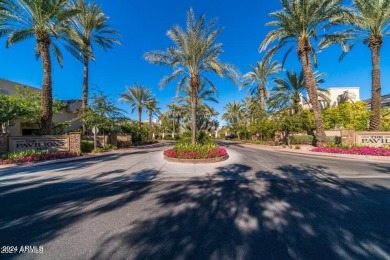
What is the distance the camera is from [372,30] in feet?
55.2

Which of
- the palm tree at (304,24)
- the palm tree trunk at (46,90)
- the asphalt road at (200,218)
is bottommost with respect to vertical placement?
the asphalt road at (200,218)

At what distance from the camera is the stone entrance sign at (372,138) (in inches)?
637

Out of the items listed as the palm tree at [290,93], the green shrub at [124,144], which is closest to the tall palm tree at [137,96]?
the green shrub at [124,144]

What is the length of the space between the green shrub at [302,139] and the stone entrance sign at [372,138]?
668cm

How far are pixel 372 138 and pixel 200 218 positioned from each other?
19912 mm

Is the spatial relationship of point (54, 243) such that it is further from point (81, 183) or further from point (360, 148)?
point (360, 148)

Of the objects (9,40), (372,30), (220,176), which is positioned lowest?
(220,176)

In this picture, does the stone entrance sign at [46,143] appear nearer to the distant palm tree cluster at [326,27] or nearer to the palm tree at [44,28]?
the palm tree at [44,28]

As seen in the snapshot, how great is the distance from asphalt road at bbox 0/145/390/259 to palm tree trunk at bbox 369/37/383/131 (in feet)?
42.9

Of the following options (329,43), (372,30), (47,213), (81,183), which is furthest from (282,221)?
(372,30)

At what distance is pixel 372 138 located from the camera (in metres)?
16.6

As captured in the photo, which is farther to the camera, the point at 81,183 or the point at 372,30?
the point at 372,30

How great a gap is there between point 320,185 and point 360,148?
12.0m

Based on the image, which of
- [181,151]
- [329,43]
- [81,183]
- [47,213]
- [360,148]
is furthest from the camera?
[329,43]
